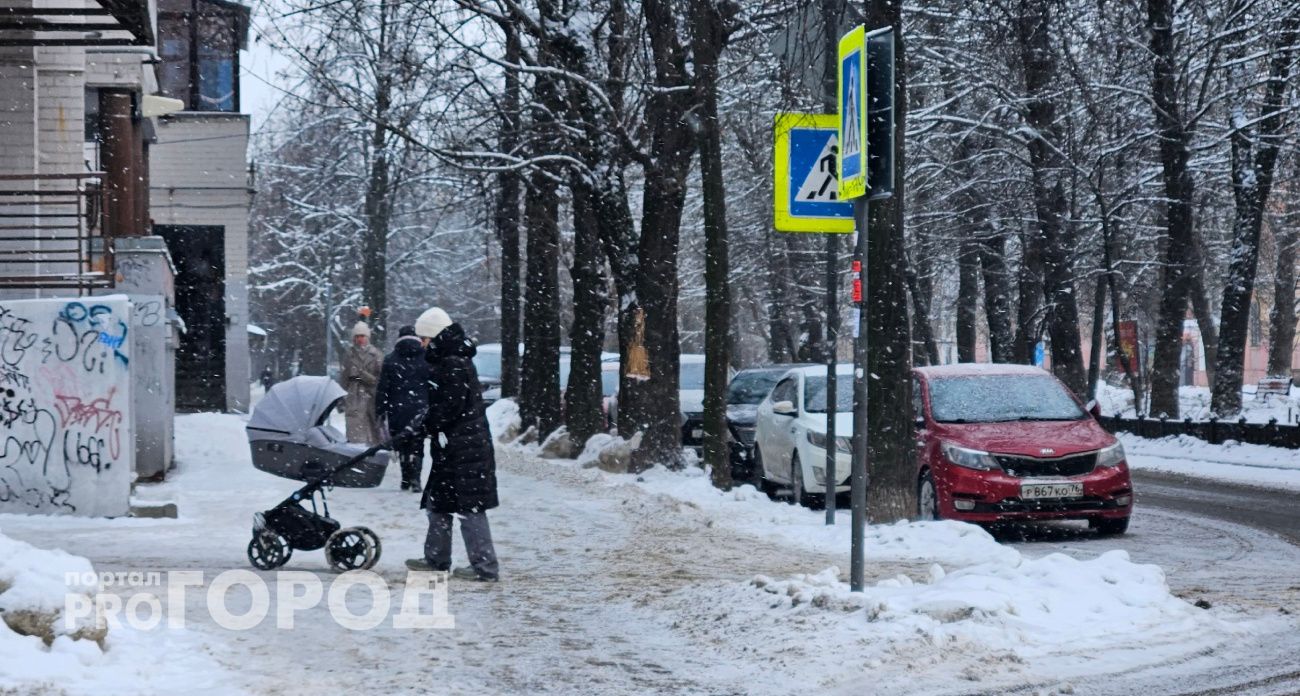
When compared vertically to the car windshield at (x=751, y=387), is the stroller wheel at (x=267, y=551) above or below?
below

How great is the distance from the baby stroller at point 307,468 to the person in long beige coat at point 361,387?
316 inches

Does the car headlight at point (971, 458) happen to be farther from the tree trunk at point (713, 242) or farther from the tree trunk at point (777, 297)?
the tree trunk at point (777, 297)

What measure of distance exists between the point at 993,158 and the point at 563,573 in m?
24.9

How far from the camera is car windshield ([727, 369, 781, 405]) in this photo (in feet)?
79.0

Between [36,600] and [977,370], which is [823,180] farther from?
[36,600]

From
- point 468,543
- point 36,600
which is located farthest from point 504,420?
point 36,600

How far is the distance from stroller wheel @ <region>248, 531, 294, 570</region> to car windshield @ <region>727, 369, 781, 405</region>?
1374 cm

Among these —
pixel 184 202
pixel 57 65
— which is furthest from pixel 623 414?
pixel 184 202

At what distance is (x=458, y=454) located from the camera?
34.0ft

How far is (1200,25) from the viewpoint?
2847 centimetres

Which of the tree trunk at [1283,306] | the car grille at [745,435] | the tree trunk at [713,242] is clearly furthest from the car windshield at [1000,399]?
the tree trunk at [1283,306]

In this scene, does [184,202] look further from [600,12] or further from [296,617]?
[296,617]

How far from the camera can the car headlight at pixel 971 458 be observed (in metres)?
13.7

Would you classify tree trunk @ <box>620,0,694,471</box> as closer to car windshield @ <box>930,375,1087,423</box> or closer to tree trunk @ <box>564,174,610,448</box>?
tree trunk @ <box>564,174,610,448</box>
